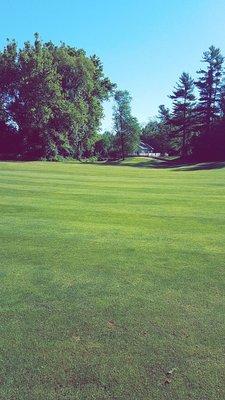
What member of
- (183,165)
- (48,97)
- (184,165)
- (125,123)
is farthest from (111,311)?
(125,123)

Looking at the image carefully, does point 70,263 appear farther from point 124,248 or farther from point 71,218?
point 71,218

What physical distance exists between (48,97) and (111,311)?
62.9m

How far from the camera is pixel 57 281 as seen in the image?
20.8ft

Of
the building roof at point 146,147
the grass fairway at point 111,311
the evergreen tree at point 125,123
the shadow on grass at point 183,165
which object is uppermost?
the evergreen tree at point 125,123

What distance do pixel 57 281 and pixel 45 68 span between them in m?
62.7

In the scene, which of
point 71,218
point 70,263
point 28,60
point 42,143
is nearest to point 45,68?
point 28,60

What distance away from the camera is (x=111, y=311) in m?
5.30

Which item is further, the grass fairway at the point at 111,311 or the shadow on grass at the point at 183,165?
the shadow on grass at the point at 183,165

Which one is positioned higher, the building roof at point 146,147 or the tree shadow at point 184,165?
the building roof at point 146,147

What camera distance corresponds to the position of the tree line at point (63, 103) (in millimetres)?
65175

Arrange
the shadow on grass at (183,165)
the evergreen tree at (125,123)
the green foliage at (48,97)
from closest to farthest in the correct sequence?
1. the shadow on grass at (183,165)
2. the green foliage at (48,97)
3. the evergreen tree at (125,123)

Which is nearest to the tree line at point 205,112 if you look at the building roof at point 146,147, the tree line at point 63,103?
the tree line at point 63,103

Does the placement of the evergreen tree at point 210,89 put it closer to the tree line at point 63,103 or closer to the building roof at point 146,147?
the tree line at point 63,103

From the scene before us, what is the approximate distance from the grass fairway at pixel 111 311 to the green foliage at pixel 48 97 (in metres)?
57.1
